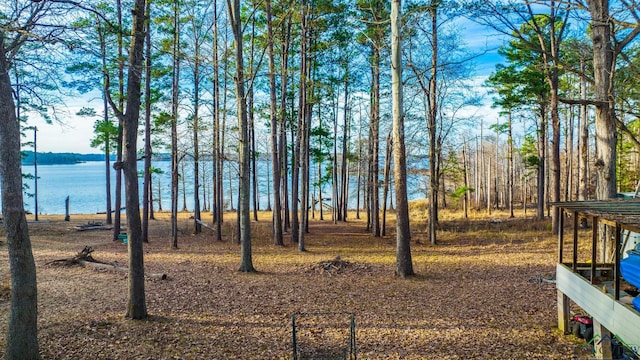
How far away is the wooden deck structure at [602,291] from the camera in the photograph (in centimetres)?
456

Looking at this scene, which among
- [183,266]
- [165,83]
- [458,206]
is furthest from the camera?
[458,206]

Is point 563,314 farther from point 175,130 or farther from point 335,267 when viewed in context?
point 175,130

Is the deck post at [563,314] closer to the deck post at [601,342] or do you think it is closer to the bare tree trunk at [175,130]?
the deck post at [601,342]

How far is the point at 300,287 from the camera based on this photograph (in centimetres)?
905

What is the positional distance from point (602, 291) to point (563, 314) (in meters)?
1.23

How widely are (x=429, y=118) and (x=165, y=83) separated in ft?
37.5

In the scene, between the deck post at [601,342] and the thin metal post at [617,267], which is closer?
the thin metal post at [617,267]

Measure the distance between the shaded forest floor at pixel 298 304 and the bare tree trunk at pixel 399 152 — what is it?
24.3 inches

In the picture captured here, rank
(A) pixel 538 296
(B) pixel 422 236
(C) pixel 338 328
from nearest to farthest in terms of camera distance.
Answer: (C) pixel 338 328, (A) pixel 538 296, (B) pixel 422 236

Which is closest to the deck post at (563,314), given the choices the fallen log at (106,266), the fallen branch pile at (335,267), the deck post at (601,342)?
the deck post at (601,342)

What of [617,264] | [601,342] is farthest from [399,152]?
[601,342]

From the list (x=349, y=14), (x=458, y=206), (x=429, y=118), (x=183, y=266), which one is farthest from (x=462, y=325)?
(x=458, y=206)

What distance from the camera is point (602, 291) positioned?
5285 mm

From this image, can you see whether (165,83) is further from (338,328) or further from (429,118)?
(338,328)
